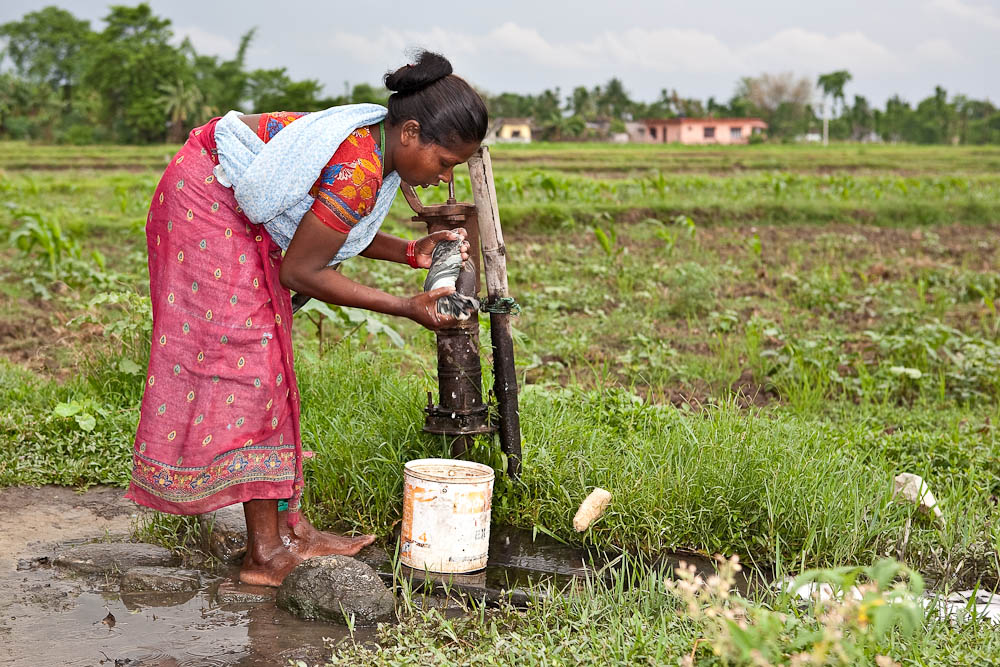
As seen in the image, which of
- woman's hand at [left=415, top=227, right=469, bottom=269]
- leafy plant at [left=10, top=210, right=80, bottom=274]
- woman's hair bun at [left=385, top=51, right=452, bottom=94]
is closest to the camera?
woman's hair bun at [left=385, top=51, right=452, bottom=94]

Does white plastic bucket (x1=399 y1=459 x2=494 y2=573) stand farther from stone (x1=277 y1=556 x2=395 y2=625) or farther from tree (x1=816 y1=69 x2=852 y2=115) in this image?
tree (x1=816 y1=69 x2=852 y2=115)

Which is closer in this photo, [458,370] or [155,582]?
[155,582]

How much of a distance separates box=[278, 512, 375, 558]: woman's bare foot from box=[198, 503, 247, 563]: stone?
0.18 meters

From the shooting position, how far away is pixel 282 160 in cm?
259

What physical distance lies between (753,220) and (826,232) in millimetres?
1077

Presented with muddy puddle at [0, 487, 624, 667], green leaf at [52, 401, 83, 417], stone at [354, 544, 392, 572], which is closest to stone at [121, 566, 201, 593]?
muddy puddle at [0, 487, 624, 667]

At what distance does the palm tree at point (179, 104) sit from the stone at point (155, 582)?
36297 mm

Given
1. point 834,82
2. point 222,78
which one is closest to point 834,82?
point 834,82

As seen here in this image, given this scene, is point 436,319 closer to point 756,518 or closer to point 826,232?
point 756,518

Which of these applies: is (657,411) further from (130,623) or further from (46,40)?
(46,40)

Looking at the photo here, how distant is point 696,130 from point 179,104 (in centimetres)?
3497

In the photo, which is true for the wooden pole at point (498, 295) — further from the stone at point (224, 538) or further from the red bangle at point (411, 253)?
the stone at point (224, 538)

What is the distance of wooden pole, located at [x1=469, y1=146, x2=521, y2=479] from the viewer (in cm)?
312

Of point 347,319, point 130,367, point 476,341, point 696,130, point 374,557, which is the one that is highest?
point 696,130
